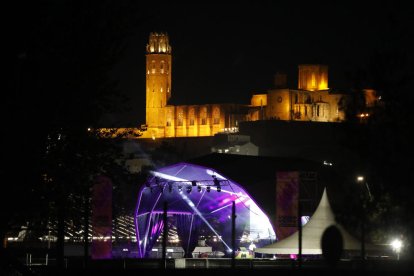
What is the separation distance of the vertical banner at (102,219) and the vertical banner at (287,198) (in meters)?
6.24

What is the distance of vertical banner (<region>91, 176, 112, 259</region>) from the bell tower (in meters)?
139

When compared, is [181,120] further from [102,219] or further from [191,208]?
[102,219]

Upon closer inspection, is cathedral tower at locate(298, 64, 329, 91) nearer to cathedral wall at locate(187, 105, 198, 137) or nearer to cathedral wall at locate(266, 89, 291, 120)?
cathedral wall at locate(266, 89, 291, 120)

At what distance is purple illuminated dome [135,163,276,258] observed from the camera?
54219mm

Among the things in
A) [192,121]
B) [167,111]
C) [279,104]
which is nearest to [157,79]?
[167,111]

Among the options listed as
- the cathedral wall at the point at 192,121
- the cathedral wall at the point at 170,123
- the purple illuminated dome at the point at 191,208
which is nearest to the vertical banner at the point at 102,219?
the purple illuminated dome at the point at 191,208

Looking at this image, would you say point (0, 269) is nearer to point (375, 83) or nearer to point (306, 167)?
point (375, 83)

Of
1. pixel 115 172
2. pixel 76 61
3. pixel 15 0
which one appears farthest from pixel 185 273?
pixel 15 0

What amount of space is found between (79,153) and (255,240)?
1385 inches

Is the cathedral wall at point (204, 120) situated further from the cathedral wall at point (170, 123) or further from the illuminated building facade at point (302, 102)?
the illuminated building facade at point (302, 102)

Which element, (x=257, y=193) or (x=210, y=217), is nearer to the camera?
(x=257, y=193)

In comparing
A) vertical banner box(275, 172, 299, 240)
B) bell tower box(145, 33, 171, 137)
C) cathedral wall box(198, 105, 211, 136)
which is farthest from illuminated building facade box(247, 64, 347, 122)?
vertical banner box(275, 172, 299, 240)

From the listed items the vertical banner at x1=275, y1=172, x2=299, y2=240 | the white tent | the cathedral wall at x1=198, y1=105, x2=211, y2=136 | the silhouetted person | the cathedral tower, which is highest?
the cathedral tower

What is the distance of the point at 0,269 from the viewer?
888 inches
